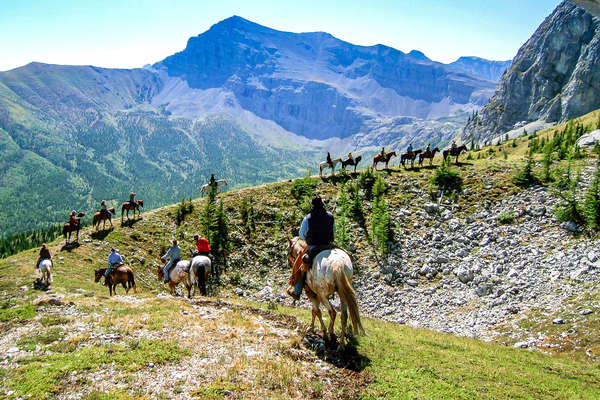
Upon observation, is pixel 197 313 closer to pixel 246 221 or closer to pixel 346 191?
pixel 246 221

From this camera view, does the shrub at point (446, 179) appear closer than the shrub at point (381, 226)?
No

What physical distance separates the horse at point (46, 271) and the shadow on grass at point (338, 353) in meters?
18.9

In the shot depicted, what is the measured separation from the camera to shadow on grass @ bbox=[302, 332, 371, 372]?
36.1ft

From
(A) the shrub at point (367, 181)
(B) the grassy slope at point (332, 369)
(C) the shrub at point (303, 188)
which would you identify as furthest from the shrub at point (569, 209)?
(C) the shrub at point (303, 188)

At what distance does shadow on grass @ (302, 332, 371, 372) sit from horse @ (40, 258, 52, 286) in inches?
744

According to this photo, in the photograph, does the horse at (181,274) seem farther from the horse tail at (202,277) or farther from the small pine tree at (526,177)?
the small pine tree at (526,177)

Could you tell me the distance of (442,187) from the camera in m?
35.3

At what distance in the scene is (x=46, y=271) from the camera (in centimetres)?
2186

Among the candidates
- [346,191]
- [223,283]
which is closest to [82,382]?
[223,283]

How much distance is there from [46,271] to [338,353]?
2077 centimetres

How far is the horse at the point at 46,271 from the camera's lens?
2172 centimetres

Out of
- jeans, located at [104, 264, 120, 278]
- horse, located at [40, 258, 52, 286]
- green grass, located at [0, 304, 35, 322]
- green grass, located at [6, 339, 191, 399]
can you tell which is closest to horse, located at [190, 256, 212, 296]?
jeans, located at [104, 264, 120, 278]

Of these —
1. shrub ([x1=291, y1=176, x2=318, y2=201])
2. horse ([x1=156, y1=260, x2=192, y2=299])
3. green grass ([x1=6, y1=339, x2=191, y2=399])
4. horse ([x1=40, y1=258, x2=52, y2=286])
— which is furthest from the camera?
shrub ([x1=291, y1=176, x2=318, y2=201])

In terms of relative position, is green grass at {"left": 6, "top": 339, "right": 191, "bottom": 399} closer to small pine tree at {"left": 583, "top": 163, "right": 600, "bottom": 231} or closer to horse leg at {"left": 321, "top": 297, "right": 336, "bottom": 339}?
horse leg at {"left": 321, "top": 297, "right": 336, "bottom": 339}
